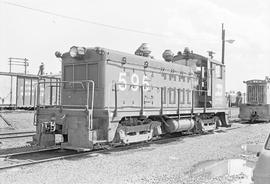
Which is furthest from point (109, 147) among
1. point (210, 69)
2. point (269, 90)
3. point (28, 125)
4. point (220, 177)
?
point (269, 90)

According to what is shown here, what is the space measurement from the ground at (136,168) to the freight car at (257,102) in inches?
590

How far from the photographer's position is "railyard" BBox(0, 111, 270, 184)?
21.5ft

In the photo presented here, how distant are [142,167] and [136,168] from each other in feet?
0.61

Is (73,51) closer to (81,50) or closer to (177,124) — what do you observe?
(81,50)

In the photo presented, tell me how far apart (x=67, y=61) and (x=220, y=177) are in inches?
249

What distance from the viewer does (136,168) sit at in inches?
297

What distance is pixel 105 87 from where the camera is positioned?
32.2 ft

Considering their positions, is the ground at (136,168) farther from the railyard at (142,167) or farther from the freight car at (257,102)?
the freight car at (257,102)

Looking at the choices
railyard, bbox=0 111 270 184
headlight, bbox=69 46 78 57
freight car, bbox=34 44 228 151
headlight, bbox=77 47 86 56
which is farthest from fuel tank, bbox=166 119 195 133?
headlight, bbox=69 46 78 57

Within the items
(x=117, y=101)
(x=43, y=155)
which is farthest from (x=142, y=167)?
(x=43, y=155)

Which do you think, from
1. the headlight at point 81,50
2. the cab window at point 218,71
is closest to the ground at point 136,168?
the headlight at point 81,50

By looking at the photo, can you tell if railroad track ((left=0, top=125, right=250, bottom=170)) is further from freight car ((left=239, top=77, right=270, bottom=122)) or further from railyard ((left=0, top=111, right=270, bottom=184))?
freight car ((left=239, top=77, right=270, bottom=122))

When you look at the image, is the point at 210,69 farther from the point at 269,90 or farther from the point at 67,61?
the point at 269,90

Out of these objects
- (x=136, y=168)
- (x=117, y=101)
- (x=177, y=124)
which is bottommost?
(x=136, y=168)
